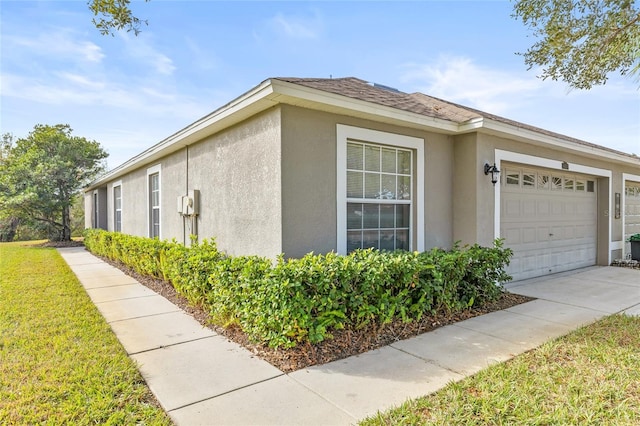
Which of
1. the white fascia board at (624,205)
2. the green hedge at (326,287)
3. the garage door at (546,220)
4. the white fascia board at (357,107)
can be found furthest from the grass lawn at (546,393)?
the white fascia board at (624,205)

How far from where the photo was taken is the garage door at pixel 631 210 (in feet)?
35.1

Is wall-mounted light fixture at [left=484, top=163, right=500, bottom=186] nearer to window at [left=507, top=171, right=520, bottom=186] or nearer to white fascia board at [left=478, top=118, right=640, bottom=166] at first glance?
white fascia board at [left=478, top=118, right=640, bottom=166]

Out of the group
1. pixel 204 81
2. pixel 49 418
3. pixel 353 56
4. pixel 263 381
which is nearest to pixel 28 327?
pixel 49 418

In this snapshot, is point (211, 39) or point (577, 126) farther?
point (577, 126)

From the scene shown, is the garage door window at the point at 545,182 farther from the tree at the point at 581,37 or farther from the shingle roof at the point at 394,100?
the tree at the point at 581,37

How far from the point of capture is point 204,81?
926cm

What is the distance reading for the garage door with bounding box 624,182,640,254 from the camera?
10703mm

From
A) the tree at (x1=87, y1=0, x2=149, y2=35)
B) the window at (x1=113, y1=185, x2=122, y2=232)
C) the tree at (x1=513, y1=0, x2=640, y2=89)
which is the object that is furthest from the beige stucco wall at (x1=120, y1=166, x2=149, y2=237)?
the tree at (x1=513, y1=0, x2=640, y2=89)

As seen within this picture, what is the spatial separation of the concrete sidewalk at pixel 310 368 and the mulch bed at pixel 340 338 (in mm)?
A: 107

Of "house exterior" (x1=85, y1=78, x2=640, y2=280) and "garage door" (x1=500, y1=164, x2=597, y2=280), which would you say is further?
"garage door" (x1=500, y1=164, x2=597, y2=280)

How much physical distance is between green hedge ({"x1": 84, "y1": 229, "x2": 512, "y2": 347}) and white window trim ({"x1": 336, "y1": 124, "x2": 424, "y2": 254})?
0.66 metres

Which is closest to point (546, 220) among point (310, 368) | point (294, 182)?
point (294, 182)

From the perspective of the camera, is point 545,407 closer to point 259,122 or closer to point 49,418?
point 49,418

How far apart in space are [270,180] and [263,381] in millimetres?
2626
